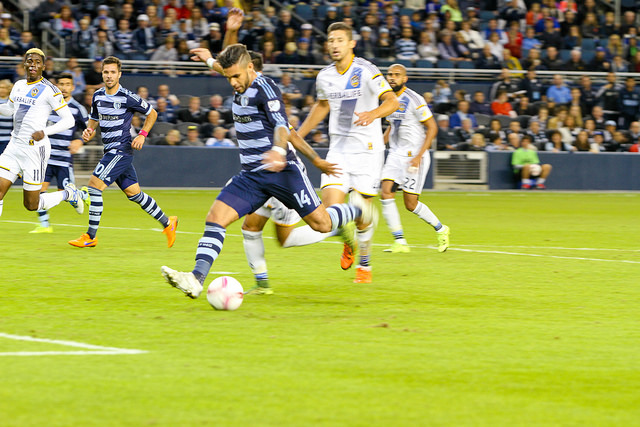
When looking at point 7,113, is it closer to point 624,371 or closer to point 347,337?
point 347,337

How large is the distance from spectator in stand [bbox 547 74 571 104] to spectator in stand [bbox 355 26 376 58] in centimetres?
523

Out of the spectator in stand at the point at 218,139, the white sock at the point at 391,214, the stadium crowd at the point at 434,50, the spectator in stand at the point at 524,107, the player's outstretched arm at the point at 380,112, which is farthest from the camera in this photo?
the spectator in stand at the point at 524,107

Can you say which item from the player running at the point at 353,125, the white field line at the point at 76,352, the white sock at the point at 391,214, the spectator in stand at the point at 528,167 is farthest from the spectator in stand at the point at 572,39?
the white field line at the point at 76,352

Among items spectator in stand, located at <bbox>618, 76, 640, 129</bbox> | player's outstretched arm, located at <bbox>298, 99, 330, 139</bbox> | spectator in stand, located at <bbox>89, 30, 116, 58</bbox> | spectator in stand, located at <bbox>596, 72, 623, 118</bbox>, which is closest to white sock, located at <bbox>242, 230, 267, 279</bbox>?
player's outstretched arm, located at <bbox>298, 99, 330, 139</bbox>

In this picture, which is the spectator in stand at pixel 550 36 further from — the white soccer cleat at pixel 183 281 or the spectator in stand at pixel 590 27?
the white soccer cleat at pixel 183 281

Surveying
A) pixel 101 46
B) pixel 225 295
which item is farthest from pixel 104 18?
pixel 225 295

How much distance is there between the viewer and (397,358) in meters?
5.88

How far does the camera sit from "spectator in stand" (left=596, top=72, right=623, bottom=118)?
28.7m

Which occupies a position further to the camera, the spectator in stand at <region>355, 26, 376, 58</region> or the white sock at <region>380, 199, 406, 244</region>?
the spectator in stand at <region>355, 26, 376, 58</region>

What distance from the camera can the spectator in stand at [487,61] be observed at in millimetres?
28516

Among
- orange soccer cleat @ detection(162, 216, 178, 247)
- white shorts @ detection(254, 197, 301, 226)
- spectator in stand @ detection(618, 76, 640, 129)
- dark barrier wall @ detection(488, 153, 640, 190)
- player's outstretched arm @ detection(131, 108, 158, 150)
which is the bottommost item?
dark barrier wall @ detection(488, 153, 640, 190)

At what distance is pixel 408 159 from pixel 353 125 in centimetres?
300

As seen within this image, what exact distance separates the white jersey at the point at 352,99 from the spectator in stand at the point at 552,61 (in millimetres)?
20831

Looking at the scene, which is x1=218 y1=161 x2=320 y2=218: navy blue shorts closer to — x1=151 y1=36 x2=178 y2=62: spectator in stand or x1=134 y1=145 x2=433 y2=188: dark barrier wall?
x1=134 y1=145 x2=433 y2=188: dark barrier wall
